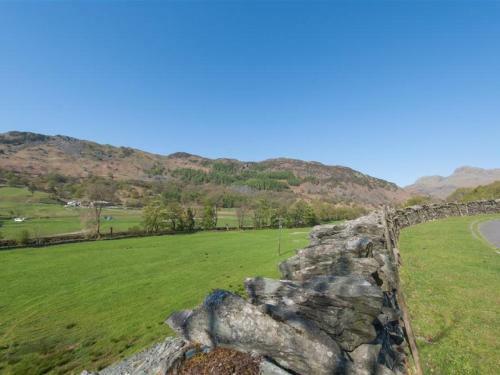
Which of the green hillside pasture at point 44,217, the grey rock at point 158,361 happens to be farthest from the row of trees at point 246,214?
the grey rock at point 158,361

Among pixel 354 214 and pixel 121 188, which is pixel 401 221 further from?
pixel 121 188

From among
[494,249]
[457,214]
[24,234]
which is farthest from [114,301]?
[457,214]

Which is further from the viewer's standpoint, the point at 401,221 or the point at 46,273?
the point at 401,221

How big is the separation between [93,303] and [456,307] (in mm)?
18802

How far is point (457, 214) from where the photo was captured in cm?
4131

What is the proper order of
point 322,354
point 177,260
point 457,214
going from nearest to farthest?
point 322,354 → point 177,260 → point 457,214

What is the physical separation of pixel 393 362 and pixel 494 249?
53.3 ft

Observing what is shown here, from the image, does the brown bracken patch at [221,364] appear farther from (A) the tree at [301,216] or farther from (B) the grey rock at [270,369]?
(A) the tree at [301,216]

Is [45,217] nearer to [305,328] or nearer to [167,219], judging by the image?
[167,219]

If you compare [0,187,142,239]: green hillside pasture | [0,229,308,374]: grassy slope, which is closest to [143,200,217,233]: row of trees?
[0,187,142,239]: green hillside pasture

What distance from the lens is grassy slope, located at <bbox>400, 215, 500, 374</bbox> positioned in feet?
21.2

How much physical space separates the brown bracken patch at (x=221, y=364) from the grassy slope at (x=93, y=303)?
7.54 metres

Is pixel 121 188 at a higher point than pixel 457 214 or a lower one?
higher

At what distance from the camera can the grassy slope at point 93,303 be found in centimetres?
1052
